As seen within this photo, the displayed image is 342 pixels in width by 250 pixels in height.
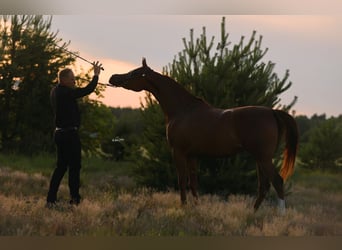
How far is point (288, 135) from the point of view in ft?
19.8

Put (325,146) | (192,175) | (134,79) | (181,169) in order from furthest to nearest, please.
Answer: (325,146) < (192,175) < (134,79) < (181,169)

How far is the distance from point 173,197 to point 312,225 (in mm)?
2316

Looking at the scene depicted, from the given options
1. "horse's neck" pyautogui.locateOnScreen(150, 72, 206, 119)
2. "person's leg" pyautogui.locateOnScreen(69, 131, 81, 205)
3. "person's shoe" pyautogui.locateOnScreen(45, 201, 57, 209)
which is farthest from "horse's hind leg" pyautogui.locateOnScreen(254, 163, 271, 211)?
"person's shoe" pyautogui.locateOnScreen(45, 201, 57, 209)

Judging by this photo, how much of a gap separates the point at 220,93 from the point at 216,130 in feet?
6.87

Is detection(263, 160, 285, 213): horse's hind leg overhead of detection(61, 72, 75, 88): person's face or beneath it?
beneath

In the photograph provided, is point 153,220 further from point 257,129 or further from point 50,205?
point 257,129

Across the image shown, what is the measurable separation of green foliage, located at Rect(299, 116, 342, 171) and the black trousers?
1517cm

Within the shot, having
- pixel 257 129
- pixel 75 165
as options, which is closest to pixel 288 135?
pixel 257 129

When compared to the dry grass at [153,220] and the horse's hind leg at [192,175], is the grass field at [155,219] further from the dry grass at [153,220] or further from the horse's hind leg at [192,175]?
the horse's hind leg at [192,175]

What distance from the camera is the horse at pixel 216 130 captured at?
5.84 metres

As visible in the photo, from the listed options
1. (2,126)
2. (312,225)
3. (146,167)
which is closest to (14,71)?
(2,126)

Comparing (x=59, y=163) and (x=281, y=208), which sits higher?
(x=59, y=163)

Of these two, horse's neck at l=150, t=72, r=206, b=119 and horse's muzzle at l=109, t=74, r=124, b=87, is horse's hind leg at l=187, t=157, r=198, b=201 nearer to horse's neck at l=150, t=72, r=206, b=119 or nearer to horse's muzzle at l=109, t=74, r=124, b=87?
horse's neck at l=150, t=72, r=206, b=119

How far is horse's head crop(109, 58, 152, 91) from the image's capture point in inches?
250
